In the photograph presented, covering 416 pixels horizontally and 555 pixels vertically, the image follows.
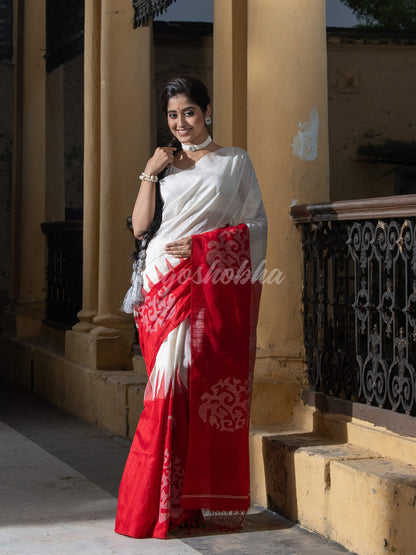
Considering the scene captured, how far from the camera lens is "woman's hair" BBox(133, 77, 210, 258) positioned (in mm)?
4449


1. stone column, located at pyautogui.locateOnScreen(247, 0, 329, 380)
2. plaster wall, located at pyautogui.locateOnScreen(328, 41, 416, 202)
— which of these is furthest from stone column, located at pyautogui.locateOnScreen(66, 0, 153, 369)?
plaster wall, located at pyautogui.locateOnScreen(328, 41, 416, 202)

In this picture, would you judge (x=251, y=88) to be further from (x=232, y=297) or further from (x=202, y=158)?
(x=232, y=297)

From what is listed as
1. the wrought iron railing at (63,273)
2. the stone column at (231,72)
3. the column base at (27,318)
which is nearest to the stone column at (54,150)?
the wrought iron railing at (63,273)

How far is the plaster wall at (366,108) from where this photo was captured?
481 inches

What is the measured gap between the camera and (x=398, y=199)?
13.9 ft

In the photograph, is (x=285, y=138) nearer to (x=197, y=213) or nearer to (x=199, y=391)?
(x=197, y=213)

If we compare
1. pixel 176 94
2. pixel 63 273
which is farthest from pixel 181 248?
pixel 63 273

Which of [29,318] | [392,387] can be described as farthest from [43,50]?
[392,387]

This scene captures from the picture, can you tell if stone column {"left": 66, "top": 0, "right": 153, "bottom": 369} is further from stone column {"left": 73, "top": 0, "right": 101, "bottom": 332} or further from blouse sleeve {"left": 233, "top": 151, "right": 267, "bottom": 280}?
blouse sleeve {"left": 233, "top": 151, "right": 267, "bottom": 280}

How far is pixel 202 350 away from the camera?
4445 millimetres

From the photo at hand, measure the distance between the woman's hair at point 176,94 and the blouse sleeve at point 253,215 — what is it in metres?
0.31

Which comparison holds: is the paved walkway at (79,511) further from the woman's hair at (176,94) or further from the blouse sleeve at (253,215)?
the woman's hair at (176,94)

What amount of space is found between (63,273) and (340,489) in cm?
564

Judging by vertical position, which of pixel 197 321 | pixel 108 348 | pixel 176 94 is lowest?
pixel 108 348
